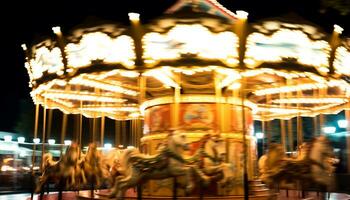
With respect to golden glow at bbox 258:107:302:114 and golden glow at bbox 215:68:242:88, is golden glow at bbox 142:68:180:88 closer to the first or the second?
golden glow at bbox 215:68:242:88

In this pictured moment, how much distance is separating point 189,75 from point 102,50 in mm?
2791

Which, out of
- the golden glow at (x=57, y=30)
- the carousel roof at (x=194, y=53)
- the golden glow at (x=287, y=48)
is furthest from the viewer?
the golden glow at (x=57, y=30)

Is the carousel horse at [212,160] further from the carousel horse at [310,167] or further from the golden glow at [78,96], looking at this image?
the golden glow at [78,96]

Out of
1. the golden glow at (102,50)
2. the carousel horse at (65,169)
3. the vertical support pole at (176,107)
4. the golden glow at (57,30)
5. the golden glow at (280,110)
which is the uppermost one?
the golden glow at (57,30)

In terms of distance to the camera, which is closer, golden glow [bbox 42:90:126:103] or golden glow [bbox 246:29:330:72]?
golden glow [bbox 246:29:330:72]

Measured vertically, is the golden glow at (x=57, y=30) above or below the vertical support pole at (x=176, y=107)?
above

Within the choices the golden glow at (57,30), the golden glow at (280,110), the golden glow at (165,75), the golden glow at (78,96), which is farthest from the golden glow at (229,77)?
the golden glow at (280,110)

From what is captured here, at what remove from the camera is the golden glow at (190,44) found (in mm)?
8320

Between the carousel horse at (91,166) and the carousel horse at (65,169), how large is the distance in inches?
9.0

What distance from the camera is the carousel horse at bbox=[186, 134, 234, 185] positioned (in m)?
9.12

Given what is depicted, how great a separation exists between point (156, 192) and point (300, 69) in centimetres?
474

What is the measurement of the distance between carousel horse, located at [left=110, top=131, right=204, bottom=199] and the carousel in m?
0.02

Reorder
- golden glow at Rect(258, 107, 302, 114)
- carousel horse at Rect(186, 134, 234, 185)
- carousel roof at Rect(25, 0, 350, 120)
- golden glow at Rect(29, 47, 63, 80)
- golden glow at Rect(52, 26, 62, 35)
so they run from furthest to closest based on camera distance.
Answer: golden glow at Rect(258, 107, 302, 114) → golden glow at Rect(29, 47, 63, 80) → carousel horse at Rect(186, 134, 234, 185) → golden glow at Rect(52, 26, 62, 35) → carousel roof at Rect(25, 0, 350, 120)

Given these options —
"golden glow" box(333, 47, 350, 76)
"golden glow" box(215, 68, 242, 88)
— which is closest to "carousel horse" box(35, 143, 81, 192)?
"golden glow" box(215, 68, 242, 88)
